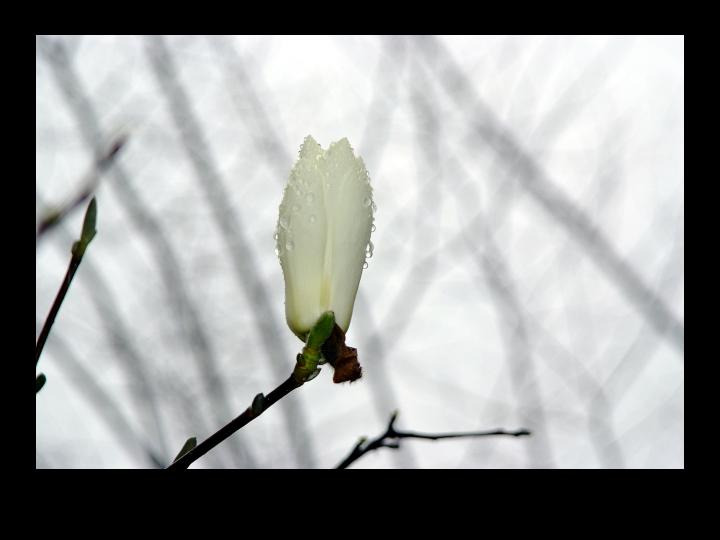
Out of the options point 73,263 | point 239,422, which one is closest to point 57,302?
point 73,263

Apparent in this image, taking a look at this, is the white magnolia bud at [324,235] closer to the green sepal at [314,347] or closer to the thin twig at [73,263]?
the green sepal at [314,347]

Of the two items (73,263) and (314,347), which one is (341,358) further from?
(73,263)

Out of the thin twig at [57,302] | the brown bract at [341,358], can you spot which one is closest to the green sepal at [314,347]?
the brown bract at [341,358]

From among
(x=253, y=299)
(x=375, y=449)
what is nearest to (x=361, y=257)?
(x=375, y=449)

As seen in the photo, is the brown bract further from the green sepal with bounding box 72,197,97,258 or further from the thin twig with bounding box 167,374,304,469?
the green sepal with bounding box 72,197,97,258

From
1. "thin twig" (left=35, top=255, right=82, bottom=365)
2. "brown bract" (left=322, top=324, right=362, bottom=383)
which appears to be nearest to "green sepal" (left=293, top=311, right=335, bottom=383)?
"brown bract" (left=322, top=324, right=362, bottom=383)

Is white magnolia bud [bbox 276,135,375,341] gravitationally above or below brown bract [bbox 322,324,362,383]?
above
